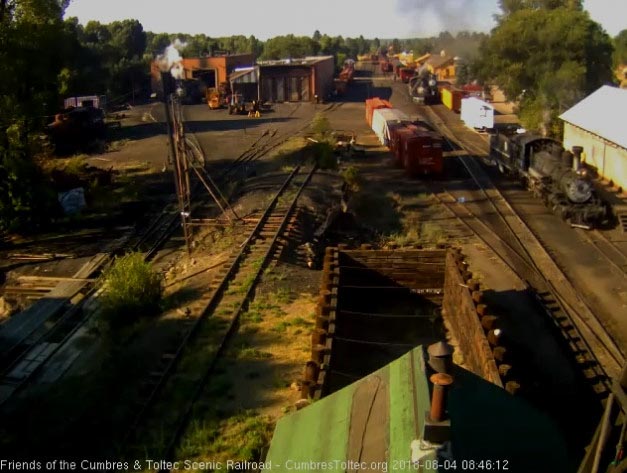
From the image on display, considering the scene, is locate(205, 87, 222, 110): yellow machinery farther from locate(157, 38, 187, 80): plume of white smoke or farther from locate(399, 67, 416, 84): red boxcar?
locate(157, 38, 187, 80): plume of white smoke

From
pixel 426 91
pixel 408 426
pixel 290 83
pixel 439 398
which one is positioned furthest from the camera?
pixel 290 83

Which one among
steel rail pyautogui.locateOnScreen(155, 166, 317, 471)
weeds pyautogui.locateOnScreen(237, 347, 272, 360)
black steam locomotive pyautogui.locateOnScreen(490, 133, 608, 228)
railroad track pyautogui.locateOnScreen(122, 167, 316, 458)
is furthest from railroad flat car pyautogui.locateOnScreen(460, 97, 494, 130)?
weeds pyautogui.locateOnScreen(237, 347, 272, 360)

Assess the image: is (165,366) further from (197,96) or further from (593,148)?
(197,96)

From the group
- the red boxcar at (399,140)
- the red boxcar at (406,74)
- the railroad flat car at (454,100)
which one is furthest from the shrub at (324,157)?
the red boxcar at (406,74)

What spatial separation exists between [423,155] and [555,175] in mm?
6230

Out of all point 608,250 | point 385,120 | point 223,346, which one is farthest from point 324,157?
point 223,346

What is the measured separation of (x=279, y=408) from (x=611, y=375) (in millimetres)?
6185

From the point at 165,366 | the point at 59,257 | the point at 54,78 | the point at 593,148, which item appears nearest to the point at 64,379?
the point at 165,366

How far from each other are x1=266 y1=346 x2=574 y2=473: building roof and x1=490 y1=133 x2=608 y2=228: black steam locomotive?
1691 cm

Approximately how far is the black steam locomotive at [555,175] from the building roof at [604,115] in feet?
9.26

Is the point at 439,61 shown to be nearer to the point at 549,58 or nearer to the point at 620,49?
the point at 620,49

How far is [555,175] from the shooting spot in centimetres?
2209

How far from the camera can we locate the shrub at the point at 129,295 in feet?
44.7

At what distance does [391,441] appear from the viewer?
14.5ft
